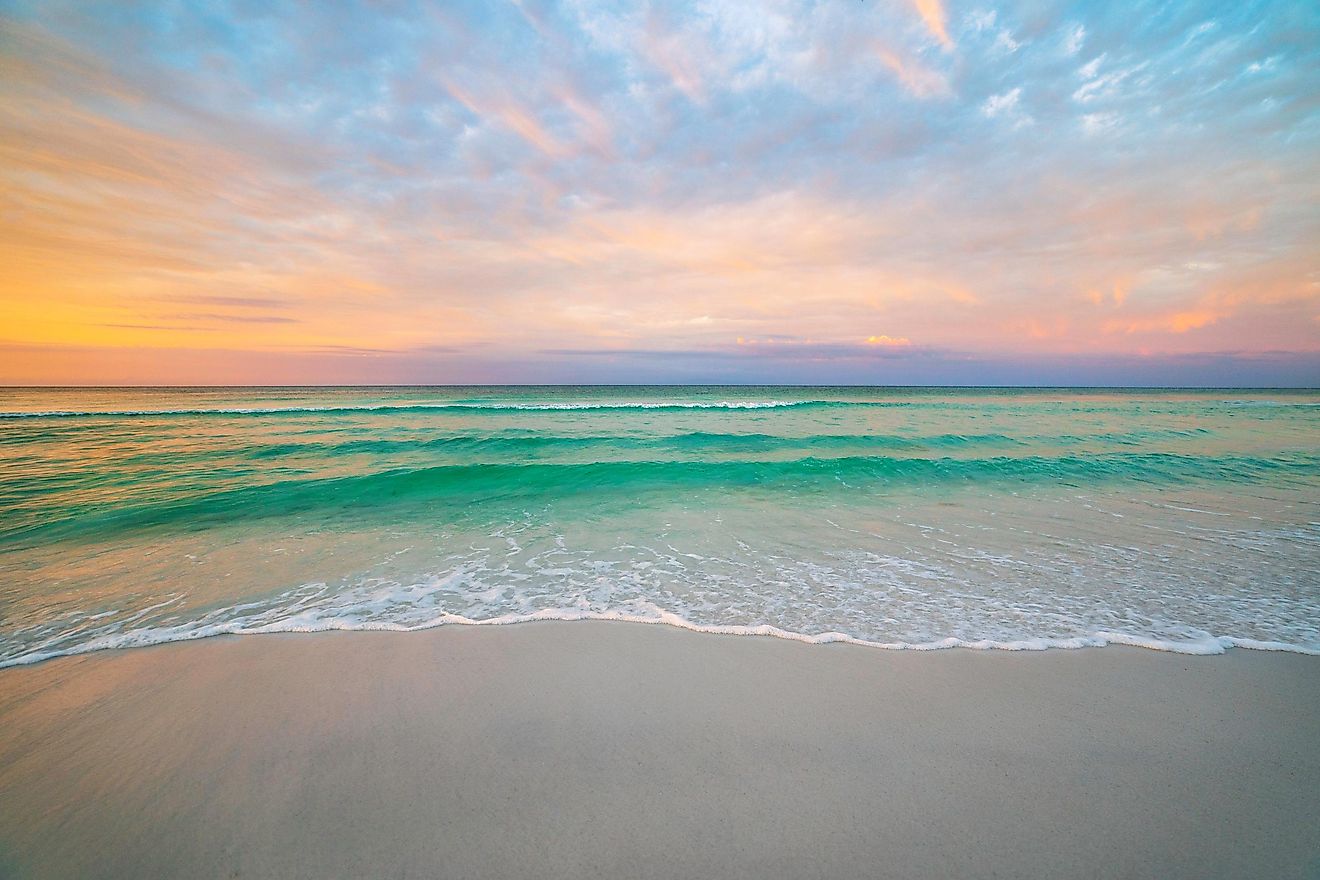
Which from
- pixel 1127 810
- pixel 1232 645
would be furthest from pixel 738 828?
pixel 1232 645

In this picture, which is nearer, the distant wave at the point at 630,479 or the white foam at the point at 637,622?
the white foam at the point at 637,622

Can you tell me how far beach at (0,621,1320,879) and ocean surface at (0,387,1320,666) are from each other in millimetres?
574

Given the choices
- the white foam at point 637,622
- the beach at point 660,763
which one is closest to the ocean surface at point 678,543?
the white foam at point 637,622

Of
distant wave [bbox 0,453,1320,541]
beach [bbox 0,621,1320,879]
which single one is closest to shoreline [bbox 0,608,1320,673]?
beach [bbox 0,621,1320,879]

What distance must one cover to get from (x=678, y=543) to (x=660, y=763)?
13.7ft

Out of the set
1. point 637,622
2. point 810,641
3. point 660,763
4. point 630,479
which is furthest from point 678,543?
point 630,479

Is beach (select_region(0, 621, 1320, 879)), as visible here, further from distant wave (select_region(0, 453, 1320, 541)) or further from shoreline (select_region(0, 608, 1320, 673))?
distant wave (select_region(0, 453, 1320, 541))

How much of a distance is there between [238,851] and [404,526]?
5.98 m

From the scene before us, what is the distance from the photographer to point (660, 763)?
2.68 m

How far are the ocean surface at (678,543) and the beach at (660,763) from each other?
57cm

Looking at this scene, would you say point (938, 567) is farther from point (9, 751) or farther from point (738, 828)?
point (9, 751)

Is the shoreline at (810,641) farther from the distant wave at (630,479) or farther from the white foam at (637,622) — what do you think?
the distant wave at (630,479)

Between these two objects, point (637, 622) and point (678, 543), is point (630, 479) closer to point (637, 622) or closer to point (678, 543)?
point (678, 543)

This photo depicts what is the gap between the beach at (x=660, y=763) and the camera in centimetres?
215
